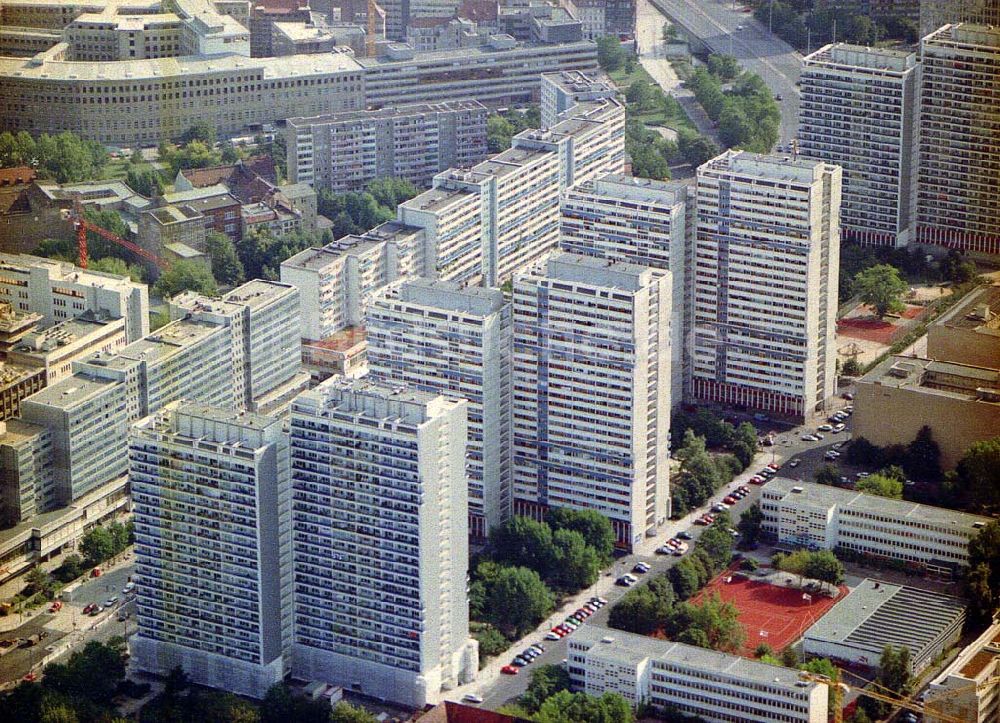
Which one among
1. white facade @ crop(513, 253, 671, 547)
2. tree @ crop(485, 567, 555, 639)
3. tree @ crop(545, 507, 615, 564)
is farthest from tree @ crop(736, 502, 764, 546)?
tree @ crop(485, 567, 555, 639)

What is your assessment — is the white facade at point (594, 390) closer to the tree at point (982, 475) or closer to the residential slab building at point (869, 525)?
the residential slab building at point (869, 525)

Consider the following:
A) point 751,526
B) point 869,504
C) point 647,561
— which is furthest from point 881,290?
point 647,561

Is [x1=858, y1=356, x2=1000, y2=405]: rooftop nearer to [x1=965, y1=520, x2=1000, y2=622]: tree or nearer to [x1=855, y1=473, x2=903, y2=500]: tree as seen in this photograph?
[x1=855, y1=473, x2=903, y2=500]: tree

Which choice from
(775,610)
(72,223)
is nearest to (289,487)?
(775,610)

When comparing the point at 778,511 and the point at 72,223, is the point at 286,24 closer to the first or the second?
the point at 72,223

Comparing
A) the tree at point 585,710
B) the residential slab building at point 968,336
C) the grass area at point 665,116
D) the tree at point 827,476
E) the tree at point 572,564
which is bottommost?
the tree at point 585,710

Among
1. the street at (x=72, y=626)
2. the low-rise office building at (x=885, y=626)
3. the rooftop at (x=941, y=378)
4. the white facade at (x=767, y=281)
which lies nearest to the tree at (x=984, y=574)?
the low-rise office building at (x=885, y=626)
